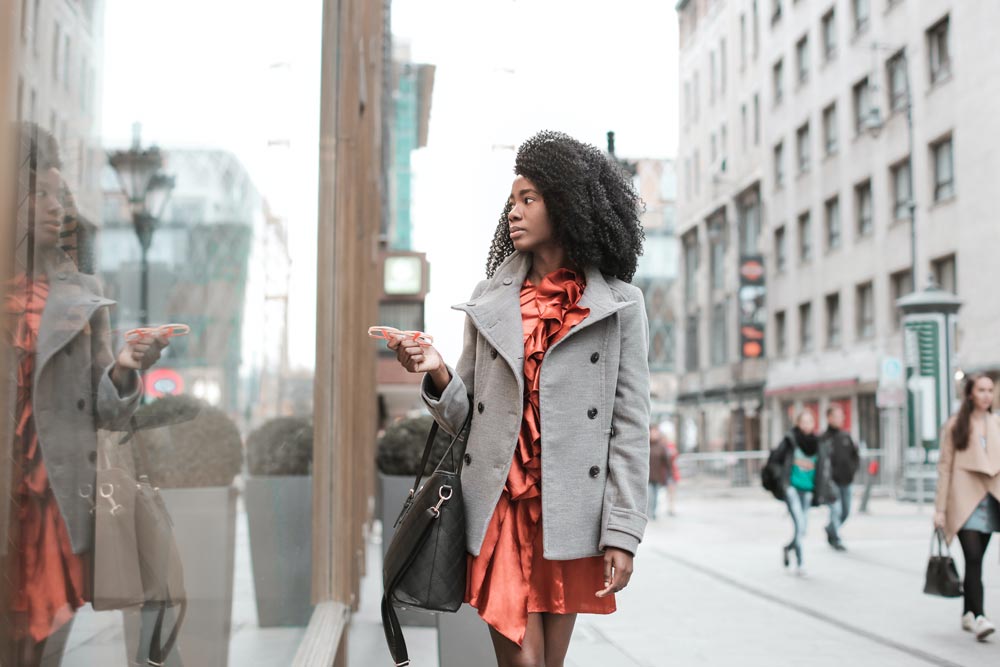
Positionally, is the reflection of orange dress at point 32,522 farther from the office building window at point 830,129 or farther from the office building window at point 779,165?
the office building window at point 779,165

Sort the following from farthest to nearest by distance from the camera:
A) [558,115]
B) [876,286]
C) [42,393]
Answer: [876,286]
[558,115]
[42,393]

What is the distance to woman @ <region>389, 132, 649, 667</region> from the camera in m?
2.81

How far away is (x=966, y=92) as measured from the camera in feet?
89.5

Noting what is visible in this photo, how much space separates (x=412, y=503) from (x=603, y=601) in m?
0.51

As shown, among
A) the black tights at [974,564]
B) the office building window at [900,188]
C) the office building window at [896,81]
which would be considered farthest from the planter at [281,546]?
the office building window at [896,81]

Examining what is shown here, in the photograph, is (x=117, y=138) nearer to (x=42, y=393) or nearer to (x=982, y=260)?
(x=42, y=393)

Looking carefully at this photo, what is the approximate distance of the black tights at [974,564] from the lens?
7.08m

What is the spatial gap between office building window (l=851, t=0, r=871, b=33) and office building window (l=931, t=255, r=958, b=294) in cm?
841

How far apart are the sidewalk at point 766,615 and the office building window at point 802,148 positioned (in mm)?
26150

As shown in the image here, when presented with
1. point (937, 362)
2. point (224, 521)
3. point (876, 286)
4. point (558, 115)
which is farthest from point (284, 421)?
point (876, 286)

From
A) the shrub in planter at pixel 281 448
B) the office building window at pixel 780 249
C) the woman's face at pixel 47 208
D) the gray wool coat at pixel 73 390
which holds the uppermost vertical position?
the office building window at pixel 780 249

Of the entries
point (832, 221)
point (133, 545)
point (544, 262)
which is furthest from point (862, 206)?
point (133, 545)

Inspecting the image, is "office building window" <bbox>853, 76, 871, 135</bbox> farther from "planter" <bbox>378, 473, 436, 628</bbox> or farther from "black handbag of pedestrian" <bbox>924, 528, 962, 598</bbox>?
"planter" <bbox>378, 473, 436, 628</bbox>

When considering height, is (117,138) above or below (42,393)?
above
